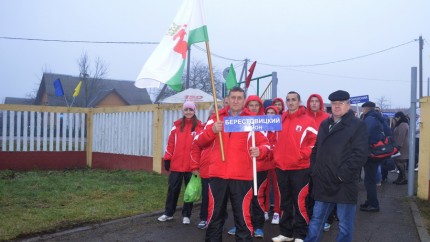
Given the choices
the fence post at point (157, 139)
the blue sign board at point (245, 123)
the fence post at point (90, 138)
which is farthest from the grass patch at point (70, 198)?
the blue sign board at point (245, 123)

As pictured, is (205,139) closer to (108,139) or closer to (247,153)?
(247,153)

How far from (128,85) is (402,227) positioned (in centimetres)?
5848

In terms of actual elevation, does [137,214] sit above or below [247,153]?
below

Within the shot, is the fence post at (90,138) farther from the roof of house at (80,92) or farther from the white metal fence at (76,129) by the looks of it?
the roof of house at (80,92)

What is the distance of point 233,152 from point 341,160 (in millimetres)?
1226

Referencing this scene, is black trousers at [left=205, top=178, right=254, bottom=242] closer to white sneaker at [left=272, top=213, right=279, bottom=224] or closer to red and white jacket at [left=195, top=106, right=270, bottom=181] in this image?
red and white jacket at [left=195, top=106, right=270, bottom=181]

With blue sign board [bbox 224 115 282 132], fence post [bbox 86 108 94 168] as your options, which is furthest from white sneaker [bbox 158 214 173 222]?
fence post [bbox 86 108 94 168]

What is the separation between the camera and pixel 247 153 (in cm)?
532

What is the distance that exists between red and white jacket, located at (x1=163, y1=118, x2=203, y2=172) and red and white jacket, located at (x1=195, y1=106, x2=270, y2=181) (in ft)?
6.29

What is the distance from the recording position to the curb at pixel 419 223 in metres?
6.25

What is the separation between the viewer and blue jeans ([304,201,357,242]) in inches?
197

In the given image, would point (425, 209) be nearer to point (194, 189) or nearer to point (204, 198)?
point (204, 198)

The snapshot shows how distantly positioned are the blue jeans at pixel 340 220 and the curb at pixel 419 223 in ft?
5.76

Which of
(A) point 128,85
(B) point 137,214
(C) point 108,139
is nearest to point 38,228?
(B) point 137,214
